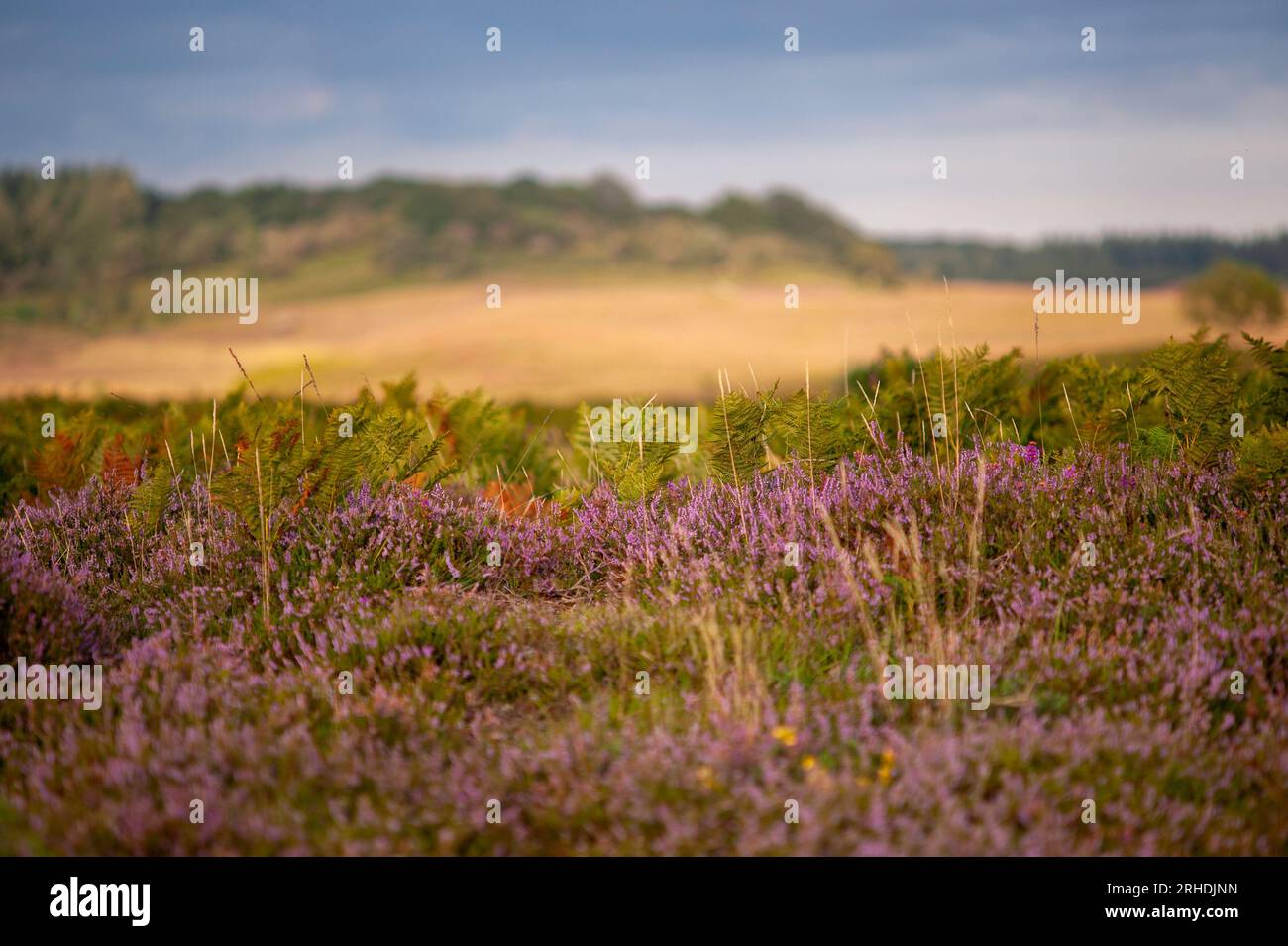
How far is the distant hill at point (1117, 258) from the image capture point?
111m

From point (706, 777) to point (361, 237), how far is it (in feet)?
447

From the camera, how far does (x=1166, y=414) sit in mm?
5988

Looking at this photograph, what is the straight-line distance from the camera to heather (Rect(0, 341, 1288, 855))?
3207mm

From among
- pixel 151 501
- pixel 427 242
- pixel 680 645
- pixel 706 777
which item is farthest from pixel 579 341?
pixel 427 242

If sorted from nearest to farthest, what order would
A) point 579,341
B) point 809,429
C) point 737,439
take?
point 809,429 < point 737,439 < point 579,341

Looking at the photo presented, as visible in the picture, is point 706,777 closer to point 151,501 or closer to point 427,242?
point 151,501

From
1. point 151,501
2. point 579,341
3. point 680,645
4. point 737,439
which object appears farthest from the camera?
point 579,341

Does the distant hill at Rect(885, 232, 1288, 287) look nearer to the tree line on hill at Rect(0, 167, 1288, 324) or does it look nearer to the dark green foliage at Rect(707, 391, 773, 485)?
the tree line on hill at Rect(0, 167, 1288, 324)

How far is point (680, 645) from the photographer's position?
419 centimetres

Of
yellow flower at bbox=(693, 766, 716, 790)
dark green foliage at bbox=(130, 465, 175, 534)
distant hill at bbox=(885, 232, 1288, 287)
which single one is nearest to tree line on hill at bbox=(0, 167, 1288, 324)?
distant hill at bbox=(885, 232, 1288, 287)

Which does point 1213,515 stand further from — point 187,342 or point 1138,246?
point 1138,246

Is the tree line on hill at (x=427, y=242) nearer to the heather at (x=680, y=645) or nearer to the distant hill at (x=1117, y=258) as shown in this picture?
the distant hill at (x=1117, y=258)

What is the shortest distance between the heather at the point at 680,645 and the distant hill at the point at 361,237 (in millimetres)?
94645
